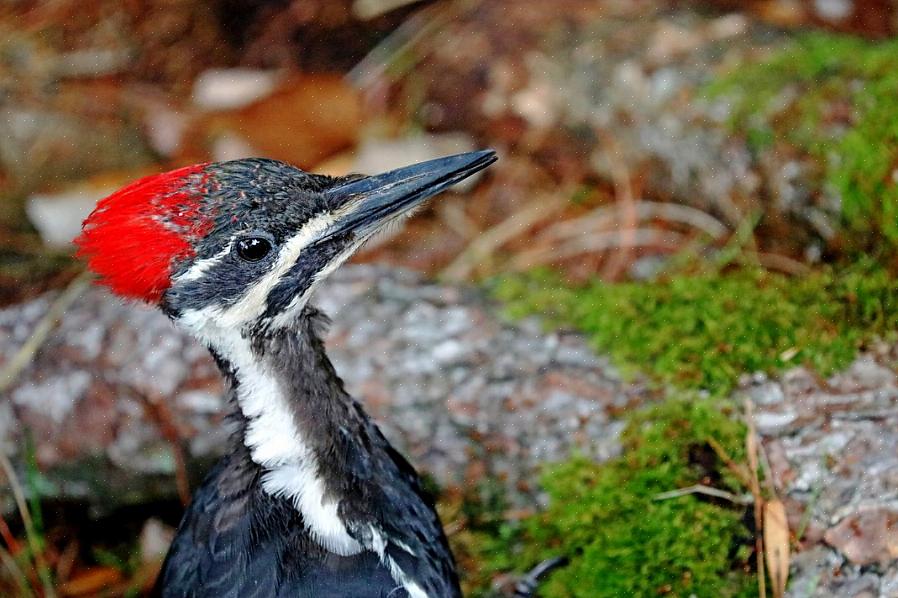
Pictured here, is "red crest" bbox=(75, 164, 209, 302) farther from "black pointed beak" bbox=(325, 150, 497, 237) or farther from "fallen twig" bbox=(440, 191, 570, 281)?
"fallen twig" bbox=(440, 191, 570, 281)

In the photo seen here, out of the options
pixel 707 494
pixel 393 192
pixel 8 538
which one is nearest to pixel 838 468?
pixel 707 494

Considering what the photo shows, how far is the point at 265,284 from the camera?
2443mm

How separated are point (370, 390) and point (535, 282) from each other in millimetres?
836

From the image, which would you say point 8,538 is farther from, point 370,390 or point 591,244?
point 591,244

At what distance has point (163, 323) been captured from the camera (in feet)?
12.0

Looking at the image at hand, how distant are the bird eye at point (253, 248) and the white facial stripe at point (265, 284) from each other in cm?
4

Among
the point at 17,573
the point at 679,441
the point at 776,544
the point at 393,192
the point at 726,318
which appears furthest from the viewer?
the point at 17,573

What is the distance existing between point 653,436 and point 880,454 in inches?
26.7

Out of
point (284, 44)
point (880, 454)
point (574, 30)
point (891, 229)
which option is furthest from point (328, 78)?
point (880, 454)

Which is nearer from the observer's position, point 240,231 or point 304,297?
point 240,231

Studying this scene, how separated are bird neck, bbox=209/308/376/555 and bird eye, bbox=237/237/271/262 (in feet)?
0.77

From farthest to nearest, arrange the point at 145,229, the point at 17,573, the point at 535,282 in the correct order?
the point at 535,282, the point at 17,573, the point at 145,229

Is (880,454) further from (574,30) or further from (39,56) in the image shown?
(39,56)

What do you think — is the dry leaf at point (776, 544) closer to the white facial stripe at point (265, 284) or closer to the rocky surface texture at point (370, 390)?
the rocky surface texture at point (370, 390)
